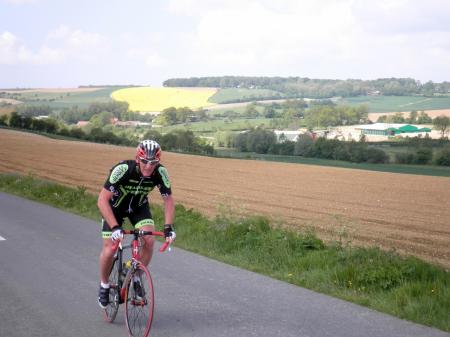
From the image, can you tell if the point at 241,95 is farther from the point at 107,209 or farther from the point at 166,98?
the point at 107,209

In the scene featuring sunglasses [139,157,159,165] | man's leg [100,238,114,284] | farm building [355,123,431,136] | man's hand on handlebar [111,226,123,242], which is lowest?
farm building [355,123,431,136]

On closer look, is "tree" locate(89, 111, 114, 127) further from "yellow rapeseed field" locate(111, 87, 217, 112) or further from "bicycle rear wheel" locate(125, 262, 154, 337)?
"bicycle rear wheel" locate(125, 262, 154, 337)

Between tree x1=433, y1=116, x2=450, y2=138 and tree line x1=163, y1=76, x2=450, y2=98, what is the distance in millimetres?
16918

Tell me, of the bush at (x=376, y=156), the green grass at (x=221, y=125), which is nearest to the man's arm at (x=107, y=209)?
the bush at (x=376, y=156)

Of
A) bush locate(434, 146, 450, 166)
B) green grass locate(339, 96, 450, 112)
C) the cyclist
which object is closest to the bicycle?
the cyclist

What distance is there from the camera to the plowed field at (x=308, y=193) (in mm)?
16859

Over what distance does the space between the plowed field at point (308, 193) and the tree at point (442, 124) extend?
389 inches

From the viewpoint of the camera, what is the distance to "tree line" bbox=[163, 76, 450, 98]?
236 feet

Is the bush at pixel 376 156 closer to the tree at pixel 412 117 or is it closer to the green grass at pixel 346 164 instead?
the green grass at pixel 346 164

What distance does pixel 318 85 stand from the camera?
282ft

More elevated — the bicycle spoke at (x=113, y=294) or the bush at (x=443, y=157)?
the bicycle spoke at (x=113, y=294)

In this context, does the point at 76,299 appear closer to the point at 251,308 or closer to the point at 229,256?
the point at 251,308

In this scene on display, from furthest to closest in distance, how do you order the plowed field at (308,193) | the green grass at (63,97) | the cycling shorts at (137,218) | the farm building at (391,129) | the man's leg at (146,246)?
1. the green grass at (63,97)
2. the farm building at (391,129)
3. the plowed field at (308,193)
4. the cycling shorts at (137,218)
5. the man's leg at (146,246)

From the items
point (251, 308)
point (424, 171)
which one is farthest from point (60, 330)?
point (424, 171)
